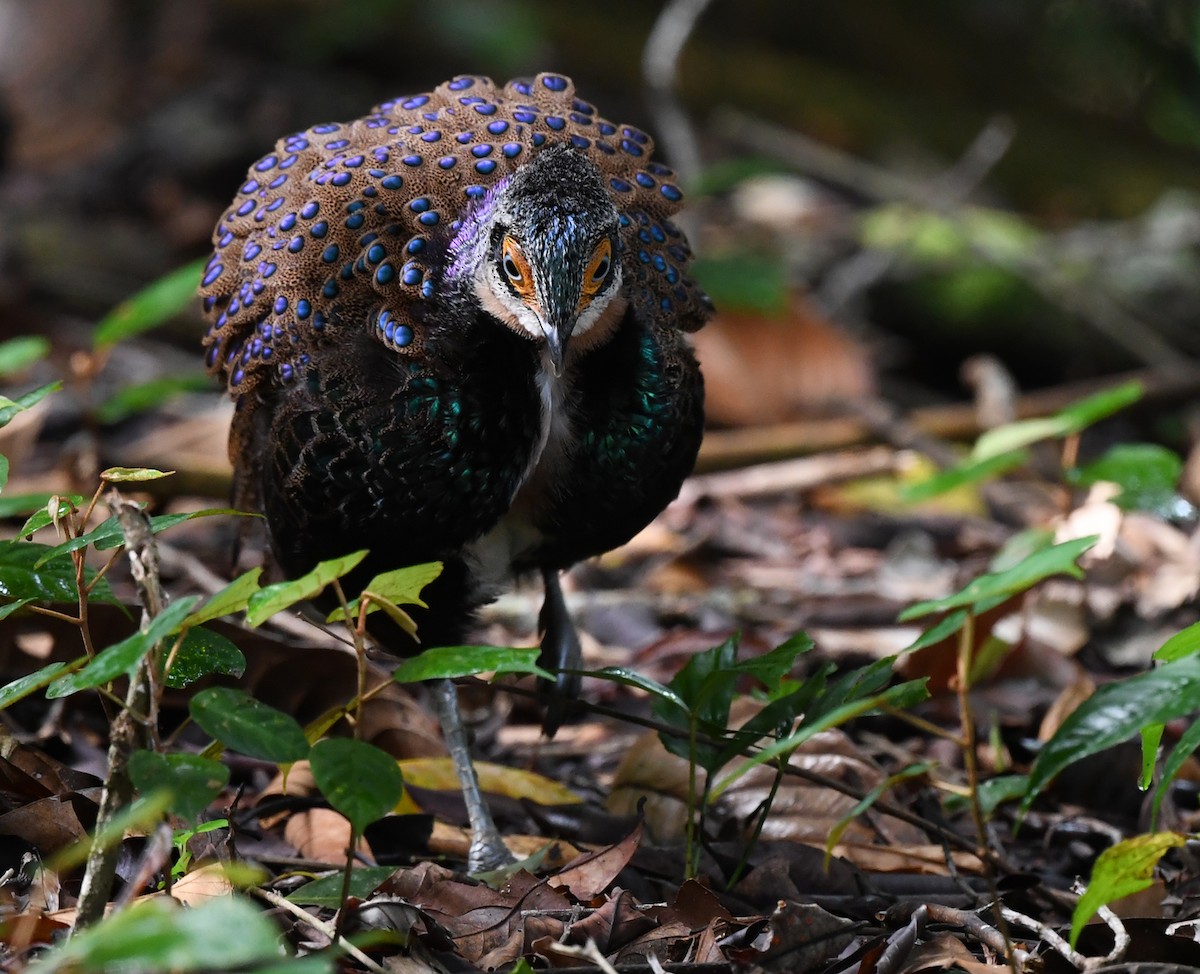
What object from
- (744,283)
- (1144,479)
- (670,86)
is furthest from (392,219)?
(670,86)

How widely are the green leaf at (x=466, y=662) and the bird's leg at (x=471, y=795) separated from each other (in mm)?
1197

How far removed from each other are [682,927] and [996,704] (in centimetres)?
193

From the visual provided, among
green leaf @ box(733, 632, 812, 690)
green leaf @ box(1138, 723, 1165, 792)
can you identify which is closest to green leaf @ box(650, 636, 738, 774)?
green leaf @ box(733, 632, 812, 690)

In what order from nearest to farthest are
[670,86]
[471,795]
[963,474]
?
[471,795], [963,474], [670,86]

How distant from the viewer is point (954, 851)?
375 centimetres

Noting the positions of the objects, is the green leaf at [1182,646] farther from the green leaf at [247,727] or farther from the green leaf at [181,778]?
the green leaf at [181,778]

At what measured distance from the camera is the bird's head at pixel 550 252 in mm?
3338

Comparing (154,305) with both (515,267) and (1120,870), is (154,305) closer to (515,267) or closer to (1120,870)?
(515,267)

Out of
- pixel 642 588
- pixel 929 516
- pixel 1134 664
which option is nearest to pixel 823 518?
pixel 929 516

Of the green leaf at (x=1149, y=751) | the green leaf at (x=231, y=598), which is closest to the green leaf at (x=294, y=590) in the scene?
the green leaf at (x=231, y=598)

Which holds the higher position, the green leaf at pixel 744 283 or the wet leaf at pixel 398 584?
the wet leaf at pixel 398 584

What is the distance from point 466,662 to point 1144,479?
9.21 ft

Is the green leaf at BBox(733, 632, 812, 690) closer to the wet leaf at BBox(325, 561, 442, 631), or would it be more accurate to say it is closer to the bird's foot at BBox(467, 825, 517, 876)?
the wet leaf at BBox(325, 561, 442, 631)

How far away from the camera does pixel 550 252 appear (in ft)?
10.9
